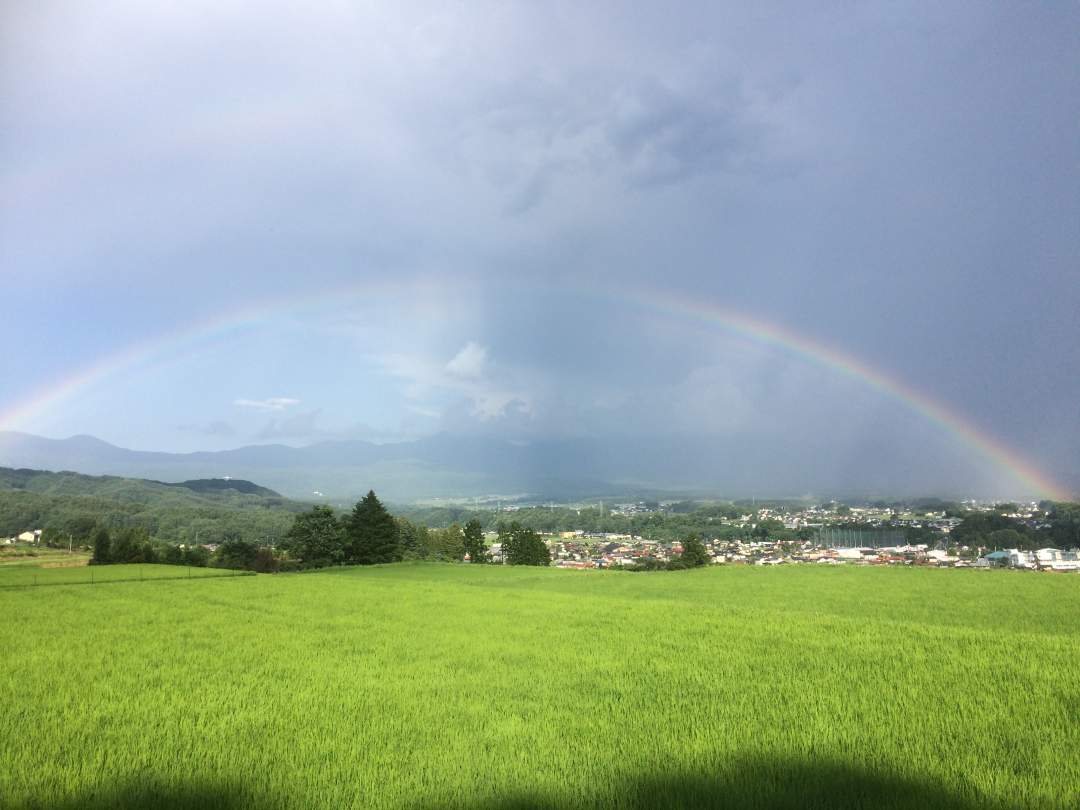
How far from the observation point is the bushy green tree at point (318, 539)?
4959 centimetres

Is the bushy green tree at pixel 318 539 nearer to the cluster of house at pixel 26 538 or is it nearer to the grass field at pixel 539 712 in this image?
the grass field at pixel 539 712

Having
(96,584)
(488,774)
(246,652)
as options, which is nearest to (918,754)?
(488,774)

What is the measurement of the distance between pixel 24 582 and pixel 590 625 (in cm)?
3040

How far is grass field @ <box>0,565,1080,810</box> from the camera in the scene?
5.13 m

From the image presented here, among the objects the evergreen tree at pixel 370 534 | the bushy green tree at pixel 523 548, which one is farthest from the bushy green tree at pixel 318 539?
the bushy green tree at pixel 523 548

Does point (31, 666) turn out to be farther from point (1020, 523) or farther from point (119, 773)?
point (1020, 523)

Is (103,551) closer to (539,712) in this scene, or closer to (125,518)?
(539,712)

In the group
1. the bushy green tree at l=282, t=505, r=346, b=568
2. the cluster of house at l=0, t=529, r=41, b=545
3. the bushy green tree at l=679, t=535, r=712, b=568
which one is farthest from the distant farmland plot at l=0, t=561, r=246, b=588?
the cluster of house at l=0, t=529, r=41, b=545

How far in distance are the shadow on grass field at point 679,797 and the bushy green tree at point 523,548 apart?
2348 inches

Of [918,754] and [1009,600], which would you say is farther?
[1009,600]

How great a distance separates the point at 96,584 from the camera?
28.2 metres

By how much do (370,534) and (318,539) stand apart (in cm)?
421

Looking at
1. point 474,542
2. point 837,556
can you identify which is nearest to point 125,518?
point 474,542

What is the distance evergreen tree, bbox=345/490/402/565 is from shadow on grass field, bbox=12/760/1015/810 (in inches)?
1903
